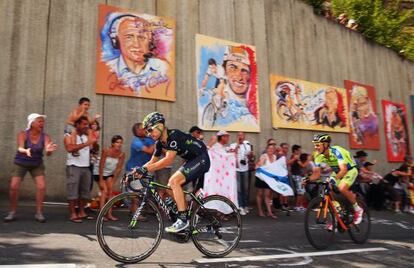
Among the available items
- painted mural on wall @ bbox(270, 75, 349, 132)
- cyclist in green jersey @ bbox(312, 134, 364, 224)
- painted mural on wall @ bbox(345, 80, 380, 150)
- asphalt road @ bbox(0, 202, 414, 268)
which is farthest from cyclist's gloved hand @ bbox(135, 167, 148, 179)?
painted mural on wall @ bbox(345, 80, 380, 150)

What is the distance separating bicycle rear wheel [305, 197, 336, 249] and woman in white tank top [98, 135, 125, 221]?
413 centimetres

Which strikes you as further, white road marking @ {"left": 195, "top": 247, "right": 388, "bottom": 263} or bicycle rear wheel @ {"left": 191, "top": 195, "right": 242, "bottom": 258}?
bicycle rear wheel @ {"left": 191, "top": 195, "right": 242, "bottom": 258}

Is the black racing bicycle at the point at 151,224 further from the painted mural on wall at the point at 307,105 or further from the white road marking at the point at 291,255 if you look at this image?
the painted mural on wall at the point at 307,105

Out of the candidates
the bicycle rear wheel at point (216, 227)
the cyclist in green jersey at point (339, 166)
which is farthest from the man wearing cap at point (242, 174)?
the bicycle rear wheel at point (216, 227)

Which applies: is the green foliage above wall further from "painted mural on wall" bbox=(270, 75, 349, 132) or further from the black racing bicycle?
the black racing bicycle

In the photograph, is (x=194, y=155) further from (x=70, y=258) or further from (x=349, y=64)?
(x=349, y=64)

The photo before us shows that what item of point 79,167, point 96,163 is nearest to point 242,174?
point 96,163

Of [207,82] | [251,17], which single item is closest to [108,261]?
[207,82]

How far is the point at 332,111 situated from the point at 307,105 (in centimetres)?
153

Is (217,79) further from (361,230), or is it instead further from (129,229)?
(129,229)

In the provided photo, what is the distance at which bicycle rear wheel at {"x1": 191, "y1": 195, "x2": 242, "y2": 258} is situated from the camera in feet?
17.4

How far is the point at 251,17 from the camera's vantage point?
43.8 ft

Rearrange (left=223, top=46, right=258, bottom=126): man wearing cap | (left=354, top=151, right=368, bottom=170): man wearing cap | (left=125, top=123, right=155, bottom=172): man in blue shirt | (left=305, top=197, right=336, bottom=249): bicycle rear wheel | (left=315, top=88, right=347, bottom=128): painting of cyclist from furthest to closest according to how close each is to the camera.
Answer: (left=315, top=88, right=347, bottom=128): painting of cyclist → (left=354, top=151, right=368, bottom=170): man wearing cap → (left=223, top=46, right=258, bottom=126): man wearing cap → (left=125, top=123, right=155, bottom=172): man in blue shirt → (left=305, top=197, right=336, bottom=249): bicycle rear wheel

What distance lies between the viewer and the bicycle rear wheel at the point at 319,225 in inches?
244
